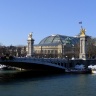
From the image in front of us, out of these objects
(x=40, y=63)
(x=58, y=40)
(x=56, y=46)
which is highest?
(x=58, y=40)

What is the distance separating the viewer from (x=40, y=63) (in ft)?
178

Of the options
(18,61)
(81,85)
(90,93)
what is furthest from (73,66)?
(90,93)

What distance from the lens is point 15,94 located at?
31.7 m

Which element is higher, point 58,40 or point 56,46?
point 58,40

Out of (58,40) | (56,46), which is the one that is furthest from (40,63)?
(58,40)

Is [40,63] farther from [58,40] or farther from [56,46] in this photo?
[58,40]

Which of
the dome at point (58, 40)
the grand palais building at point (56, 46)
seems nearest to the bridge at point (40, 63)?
the grand palais building at point (56, 46)

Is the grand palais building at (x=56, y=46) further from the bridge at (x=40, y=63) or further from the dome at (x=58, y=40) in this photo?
the bridge at (x=40, y=63)

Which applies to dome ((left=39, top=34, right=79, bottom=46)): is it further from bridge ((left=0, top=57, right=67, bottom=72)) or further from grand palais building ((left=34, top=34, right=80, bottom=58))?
bridge ((left=0, top=57, right=67, bottom=72))

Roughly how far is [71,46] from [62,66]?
5202 cm

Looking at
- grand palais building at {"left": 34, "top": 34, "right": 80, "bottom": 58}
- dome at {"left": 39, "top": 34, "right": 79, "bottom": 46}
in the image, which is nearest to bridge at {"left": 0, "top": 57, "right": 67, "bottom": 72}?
grand palais building at {"left": 34, "top": 34, "right": 80, "bottom": 58}

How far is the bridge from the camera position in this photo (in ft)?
165

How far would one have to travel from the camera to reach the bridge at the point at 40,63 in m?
50.4

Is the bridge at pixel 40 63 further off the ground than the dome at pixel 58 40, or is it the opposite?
the dome at pixel 58 40
